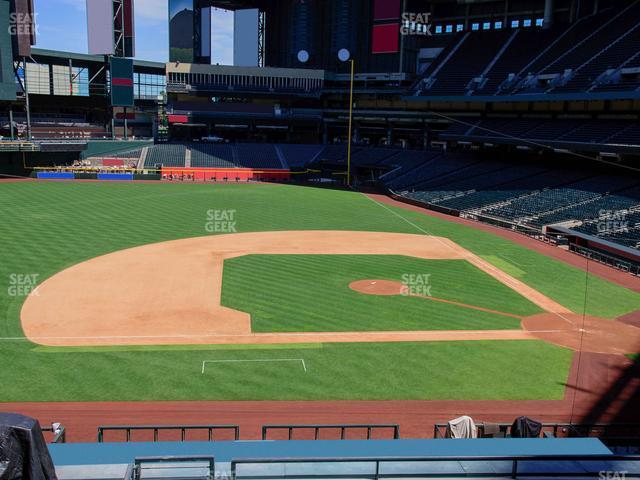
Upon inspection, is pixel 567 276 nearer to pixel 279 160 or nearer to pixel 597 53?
pixel 597 53

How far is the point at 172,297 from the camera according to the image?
1002 inches

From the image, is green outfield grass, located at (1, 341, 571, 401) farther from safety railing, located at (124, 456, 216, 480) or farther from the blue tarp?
the blue tarp

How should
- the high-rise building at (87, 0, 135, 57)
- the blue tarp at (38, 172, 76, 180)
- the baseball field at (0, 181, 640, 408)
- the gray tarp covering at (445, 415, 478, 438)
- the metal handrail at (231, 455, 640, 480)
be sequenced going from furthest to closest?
the high-rise building at (87, 0, 135, 57)
the blue tarp at (38, 172, 76, 180)
the baseball field at (0, 181, 640, 408)
the gray tarp covering at (445, 415, 478, 438)
the metal handrail at (231, 455, 640, 480)

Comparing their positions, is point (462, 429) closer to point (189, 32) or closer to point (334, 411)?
point (334, 411)

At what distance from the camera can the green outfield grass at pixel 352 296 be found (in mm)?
22828

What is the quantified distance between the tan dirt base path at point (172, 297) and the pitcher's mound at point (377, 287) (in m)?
5.14

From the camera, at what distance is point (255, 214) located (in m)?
48.3

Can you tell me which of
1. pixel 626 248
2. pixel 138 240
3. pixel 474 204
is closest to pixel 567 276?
pixel 626 248

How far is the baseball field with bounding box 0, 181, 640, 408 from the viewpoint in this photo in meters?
17.7

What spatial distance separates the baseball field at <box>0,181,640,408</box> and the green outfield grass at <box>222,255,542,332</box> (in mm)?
112

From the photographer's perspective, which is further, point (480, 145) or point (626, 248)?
point (480, 145)

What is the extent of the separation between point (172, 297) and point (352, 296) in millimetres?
7942

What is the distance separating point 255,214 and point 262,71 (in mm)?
45321

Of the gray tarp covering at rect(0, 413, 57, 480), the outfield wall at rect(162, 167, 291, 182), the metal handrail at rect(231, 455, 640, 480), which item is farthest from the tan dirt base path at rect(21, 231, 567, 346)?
the outfield wall at rect(162, 167, 291, 182)
